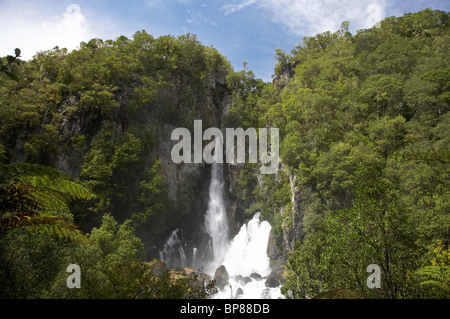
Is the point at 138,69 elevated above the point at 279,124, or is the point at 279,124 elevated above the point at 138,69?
the point at 138,69

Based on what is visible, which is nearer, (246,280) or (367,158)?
(367,158)

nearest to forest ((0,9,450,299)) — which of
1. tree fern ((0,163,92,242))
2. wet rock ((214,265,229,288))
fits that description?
tree fern ((0,163,92,242))

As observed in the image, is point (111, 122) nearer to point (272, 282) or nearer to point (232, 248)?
point (232, 248)

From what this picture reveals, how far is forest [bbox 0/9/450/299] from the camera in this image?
7508mm

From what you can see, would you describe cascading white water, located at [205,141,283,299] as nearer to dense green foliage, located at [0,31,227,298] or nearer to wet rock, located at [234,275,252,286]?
wet rock, located at [234,275,252,286]

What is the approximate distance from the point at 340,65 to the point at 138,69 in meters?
22.9

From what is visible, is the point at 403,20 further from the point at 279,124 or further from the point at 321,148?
the point at 321,148

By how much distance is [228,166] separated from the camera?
1547 inches

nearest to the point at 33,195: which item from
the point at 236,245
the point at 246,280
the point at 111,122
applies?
the point at 111,122

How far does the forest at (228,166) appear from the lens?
7508 mm

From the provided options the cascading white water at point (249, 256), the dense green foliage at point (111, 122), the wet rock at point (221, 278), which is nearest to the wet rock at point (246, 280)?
the cascading white water at point (249, 256)

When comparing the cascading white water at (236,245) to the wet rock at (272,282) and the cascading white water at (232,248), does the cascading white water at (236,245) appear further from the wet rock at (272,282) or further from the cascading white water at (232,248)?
the wet rock at (272,282)

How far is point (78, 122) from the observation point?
2666cm
